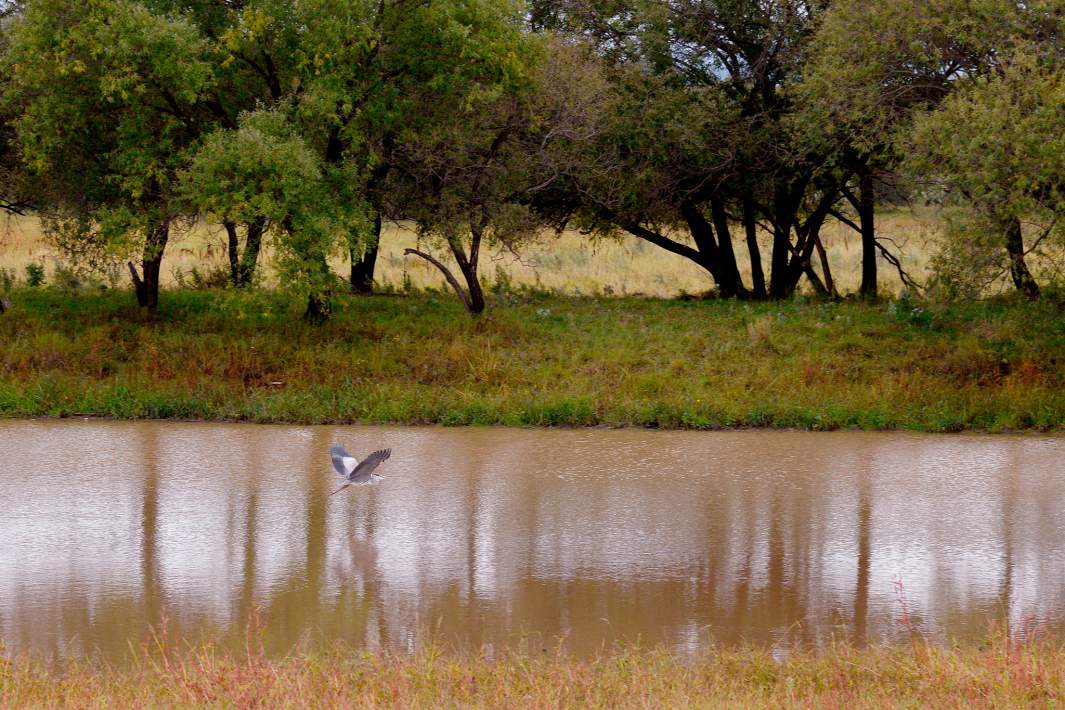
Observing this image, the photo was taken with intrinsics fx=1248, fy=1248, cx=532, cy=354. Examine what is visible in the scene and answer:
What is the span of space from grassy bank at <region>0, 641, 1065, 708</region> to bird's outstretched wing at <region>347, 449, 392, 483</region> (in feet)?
9.69

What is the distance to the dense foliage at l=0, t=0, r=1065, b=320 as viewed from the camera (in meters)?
16.0

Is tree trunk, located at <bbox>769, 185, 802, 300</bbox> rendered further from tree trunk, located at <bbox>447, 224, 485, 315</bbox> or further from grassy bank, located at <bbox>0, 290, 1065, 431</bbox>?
tree trunk, located at <bbox>447, 224, 485, 315</bbox>

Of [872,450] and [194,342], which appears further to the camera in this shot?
[194,342]

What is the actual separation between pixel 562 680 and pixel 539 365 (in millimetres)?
11294

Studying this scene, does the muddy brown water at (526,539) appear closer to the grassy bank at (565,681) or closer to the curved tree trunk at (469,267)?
the grassy bank at (565,681)

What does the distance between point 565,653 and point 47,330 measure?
13.7 m

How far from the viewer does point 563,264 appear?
31.7m

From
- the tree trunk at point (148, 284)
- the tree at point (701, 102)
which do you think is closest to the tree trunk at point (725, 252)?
the tree at point (701, 102)

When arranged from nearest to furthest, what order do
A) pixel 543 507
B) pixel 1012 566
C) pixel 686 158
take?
pixel 1012 566, pixel 543 507, pixel 686 158

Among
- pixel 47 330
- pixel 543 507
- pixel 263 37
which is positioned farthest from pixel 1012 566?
pixel 47 330

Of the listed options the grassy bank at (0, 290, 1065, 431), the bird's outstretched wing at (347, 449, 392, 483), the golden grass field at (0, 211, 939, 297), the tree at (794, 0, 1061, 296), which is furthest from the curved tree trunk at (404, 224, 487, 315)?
the bird's outstretched wing at (347, 449, 392, 483)

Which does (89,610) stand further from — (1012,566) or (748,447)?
(748,447)

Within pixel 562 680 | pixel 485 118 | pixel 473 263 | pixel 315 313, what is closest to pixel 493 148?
pixel 485 118

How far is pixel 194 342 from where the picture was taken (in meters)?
18.0
